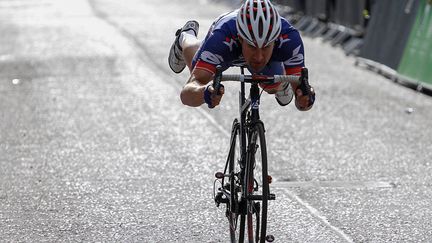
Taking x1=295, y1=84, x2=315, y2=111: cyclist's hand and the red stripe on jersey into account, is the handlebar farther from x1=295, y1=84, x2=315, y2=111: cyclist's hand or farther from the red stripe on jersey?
the red stripe on jersey

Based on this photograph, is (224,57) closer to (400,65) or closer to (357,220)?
(357,220)

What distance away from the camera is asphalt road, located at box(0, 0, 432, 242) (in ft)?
24.9

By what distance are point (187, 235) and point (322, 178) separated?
2.33 meters

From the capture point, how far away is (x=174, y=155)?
10195 millimetres

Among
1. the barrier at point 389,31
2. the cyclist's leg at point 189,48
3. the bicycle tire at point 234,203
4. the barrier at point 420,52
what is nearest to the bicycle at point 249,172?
the bicycle tire at point 234,203

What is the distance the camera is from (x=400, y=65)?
50.9 ft

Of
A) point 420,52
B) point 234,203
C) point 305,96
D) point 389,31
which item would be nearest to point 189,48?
point 234,203

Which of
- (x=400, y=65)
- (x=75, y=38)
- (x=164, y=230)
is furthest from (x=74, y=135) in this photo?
(x=75, y=38)

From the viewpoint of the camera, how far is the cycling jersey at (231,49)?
6.27 meters

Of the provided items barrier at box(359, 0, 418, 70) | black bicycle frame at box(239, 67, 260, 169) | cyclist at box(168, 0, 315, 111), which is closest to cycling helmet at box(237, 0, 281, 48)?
cyclist at box(168, 0, 315, 111)

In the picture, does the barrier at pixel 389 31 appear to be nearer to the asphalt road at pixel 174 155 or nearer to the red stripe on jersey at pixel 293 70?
the asphalt road at pixel 174 155

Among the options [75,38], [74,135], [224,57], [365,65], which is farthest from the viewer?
[75,38]

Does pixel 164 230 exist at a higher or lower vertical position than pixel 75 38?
higher

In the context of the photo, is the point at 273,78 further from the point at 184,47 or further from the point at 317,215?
the point at 317,215
